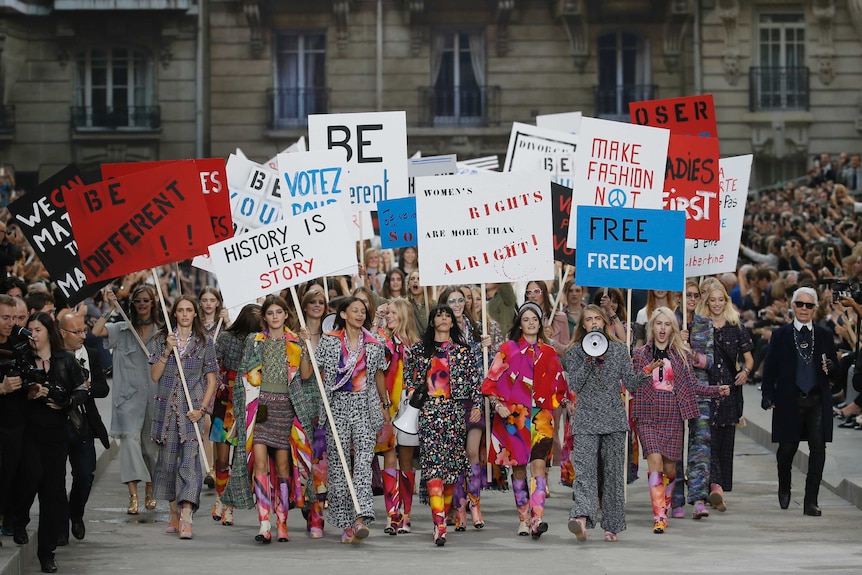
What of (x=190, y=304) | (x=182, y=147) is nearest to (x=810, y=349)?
(x=190, y=304)

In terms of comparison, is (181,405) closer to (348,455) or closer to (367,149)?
(348,455)

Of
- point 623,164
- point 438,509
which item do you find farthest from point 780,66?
point 438,509

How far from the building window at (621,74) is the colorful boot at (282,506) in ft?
87.9

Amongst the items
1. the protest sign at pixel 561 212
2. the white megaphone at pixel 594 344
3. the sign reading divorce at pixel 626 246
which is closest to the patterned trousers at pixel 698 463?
the sign reading divorce at pixel 626 246

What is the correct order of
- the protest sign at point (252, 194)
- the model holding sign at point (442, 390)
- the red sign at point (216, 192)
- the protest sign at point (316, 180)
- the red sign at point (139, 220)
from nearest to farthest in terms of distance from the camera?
the model holding sign at point (442, 390), the red sign at point (139, 220), the red sign at point (216, 192), the protest sign at point (316, 180), the protest sign at point (252, 194)

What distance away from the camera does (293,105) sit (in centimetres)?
3816

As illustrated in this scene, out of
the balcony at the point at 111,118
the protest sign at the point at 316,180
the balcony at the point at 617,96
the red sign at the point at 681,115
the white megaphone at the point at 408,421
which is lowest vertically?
the white megaphone at the point at 408,421

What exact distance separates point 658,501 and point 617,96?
26739mm

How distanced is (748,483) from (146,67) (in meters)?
26.2

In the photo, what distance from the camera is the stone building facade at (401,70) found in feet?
123

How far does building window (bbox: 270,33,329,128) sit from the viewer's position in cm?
3806

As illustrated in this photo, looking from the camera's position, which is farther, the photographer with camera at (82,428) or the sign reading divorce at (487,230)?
the sign reading divorce at (487,230)

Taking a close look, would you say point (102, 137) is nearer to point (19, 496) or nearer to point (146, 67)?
point (146, 67)

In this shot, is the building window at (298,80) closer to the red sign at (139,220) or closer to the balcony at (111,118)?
the balcony at (111,118)
